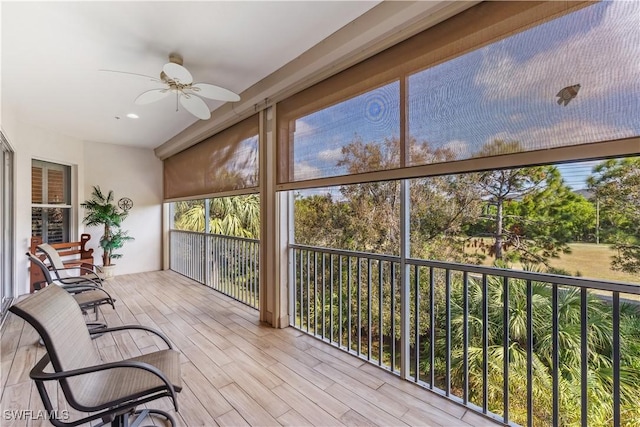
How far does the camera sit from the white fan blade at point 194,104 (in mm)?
2445

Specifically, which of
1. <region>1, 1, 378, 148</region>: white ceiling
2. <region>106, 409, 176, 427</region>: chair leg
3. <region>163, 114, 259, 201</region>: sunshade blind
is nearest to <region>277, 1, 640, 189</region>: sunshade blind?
<region>1, 1, 378, 148</region>: white ceiling

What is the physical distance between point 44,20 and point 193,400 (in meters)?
2.90

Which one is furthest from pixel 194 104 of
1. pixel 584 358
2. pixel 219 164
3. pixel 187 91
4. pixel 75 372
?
pixel 584 358

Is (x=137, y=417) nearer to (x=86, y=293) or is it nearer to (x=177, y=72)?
(x=86, y=293)

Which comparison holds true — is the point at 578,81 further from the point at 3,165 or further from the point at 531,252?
the point at 3,165

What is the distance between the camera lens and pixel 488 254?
2.39 m

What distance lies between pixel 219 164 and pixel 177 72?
2.06 metres

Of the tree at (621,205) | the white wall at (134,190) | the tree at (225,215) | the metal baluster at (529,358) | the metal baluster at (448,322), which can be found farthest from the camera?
the tree at (225,215)

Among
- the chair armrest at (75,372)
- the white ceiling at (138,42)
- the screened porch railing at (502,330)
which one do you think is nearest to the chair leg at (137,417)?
the chair armrest at (75,372)

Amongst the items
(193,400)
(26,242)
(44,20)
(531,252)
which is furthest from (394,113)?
(26,242)

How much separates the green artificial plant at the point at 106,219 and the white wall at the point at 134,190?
4.9 inches

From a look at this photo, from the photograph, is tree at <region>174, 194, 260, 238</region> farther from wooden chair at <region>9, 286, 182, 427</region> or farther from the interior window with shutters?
wooden chair at <region>9, 286, 182, 427</region>

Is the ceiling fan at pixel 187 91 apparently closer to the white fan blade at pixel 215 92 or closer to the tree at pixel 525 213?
the white fan blade at pixel 215 92

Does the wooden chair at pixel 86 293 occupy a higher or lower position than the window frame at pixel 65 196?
lower
